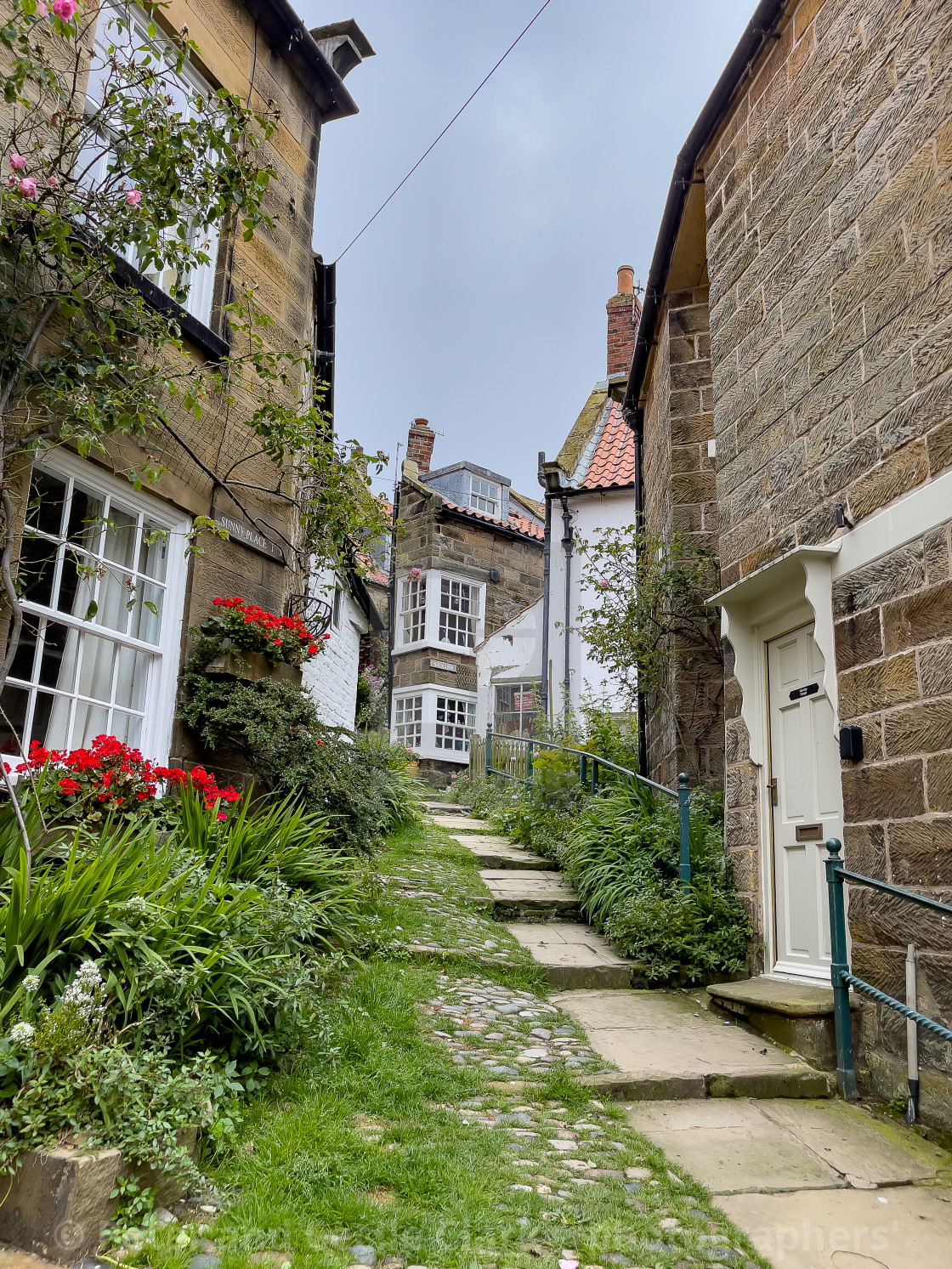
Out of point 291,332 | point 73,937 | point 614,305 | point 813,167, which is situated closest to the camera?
point 73,937

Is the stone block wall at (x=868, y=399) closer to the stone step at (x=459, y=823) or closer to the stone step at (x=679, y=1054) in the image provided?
the stone step at (x=679, y=1054)

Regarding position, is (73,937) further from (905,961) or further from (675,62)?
(675,62)

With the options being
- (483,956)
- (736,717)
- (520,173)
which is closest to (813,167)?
(736,717)

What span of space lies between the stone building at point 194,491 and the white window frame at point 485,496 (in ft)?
44.9

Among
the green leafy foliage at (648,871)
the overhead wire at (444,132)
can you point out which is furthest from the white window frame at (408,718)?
the overhead wire at (444,132)

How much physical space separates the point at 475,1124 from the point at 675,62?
9.03 meters

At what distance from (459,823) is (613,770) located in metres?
3.01

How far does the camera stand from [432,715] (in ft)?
65.3

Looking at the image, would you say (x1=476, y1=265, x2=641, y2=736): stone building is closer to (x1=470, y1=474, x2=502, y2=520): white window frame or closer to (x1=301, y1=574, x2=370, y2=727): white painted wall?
(x1=301, y1=574, x2=370, y2=727): white painted wall

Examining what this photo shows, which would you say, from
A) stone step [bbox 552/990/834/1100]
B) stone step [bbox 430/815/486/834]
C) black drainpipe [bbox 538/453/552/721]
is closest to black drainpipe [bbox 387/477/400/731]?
black drainpipe [bbox 538/453/552/721]

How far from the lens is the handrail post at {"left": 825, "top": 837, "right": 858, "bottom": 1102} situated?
405cm

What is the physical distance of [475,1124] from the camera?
3359mm

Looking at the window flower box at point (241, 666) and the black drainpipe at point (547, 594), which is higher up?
the black drainpipe at point (547, 594)

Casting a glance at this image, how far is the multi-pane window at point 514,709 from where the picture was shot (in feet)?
60.0
